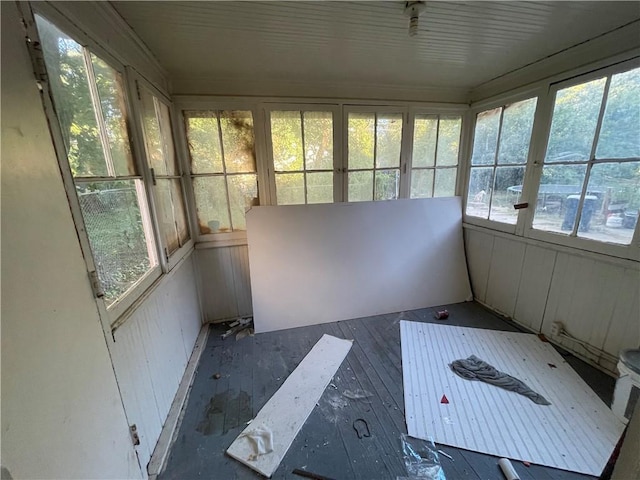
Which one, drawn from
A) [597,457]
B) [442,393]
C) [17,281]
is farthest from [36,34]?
[597,457]

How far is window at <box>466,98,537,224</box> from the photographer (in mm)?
2264

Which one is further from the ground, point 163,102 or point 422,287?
point 163,102

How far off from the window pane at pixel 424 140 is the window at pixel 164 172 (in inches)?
89.0

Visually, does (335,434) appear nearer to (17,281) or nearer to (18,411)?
(18,411)

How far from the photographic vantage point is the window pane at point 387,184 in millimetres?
2693

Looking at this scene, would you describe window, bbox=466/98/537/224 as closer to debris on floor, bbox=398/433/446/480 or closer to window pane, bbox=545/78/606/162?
window pane, bbox=545/78/606/162

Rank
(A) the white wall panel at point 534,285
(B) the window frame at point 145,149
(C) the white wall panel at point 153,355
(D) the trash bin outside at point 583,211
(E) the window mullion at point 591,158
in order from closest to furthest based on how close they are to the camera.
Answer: (C) the white wall panel at point 153,355 → (B) the window frame at point 145,149 → (E) the window mullion at point 591,158 → (D) the trash bin outside at point 583,211 → (A) the white wall panel at point 534,285

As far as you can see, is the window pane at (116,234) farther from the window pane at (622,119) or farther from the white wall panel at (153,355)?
the window pane at (622,119)

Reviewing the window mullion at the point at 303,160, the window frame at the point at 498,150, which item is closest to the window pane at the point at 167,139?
the window mullion at the point at 303,160

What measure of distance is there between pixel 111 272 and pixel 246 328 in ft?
4.93

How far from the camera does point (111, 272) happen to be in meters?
1.15

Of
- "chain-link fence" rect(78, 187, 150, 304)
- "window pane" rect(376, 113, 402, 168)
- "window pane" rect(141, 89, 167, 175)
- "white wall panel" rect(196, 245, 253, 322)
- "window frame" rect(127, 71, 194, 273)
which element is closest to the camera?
"chain-link fence" rect(78, 187, 150, 304)

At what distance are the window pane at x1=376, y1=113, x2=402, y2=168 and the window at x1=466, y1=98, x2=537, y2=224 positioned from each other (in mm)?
843

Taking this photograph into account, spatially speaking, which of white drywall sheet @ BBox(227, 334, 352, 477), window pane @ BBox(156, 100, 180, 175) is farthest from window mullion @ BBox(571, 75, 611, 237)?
window pane @ BBox(156, 100, 180, 175)
